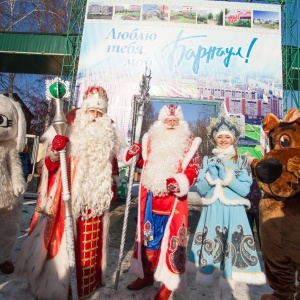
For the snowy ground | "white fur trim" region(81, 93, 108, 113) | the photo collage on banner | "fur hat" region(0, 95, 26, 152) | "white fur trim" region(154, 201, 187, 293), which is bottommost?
the snowy ground

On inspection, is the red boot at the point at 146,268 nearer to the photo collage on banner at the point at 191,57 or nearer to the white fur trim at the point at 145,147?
the white fur trim at the point at 145,147

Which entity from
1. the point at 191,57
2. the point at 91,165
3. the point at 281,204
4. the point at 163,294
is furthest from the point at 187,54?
the point at 281,204

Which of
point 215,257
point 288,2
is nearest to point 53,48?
point 288,2

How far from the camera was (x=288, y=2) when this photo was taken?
32.2ft

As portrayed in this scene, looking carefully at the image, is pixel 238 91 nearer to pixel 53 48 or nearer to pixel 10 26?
pixel 53 48

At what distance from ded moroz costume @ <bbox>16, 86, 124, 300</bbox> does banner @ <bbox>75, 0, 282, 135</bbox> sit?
19.6 feet

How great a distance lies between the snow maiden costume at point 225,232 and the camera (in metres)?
2.58

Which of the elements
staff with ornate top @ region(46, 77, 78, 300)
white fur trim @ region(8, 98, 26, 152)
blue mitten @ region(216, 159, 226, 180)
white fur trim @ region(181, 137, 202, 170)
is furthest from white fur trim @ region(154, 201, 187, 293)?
white fur trim @ region(8, 98, 26, 152)

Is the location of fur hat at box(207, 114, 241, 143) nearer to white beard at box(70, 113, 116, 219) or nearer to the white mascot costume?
white beard at box(70, 113, 116, 219)

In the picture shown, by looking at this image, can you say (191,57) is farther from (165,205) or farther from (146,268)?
(146,268)

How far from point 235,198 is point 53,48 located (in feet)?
32.4

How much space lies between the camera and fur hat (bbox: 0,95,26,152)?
292cm

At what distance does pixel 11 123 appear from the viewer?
2.99 meters

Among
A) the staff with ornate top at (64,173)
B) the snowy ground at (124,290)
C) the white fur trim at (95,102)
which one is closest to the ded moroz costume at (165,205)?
the snowy ground at (124,290)
